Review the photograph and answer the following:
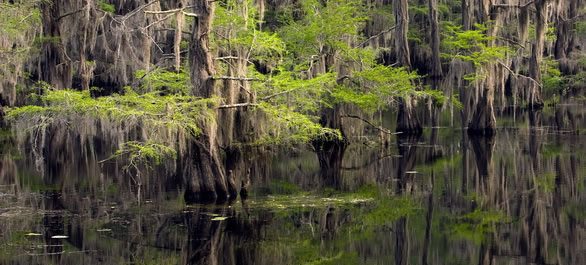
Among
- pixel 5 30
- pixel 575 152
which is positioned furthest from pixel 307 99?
pixel 5 30

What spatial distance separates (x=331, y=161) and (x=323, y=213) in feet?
25.6

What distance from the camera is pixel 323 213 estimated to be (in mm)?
14438

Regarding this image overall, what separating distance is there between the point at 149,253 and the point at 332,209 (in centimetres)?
423

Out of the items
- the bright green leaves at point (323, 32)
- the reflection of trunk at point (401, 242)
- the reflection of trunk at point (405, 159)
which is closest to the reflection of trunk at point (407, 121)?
the reflection of trunk at point (405, 159)

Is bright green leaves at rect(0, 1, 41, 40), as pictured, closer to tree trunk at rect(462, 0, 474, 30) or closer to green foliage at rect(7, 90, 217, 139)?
green foliage at rect(7, 90, 217, 139)

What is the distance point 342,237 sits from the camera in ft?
41.2

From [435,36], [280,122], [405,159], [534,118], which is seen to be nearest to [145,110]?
[280,122]

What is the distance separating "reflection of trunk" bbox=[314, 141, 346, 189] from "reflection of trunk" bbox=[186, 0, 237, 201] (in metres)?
3.04

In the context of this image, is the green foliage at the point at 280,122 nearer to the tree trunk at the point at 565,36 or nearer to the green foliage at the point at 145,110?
the green foliage at the point at 145,110

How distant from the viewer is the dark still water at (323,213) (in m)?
11.5

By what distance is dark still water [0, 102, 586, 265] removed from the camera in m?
11.5

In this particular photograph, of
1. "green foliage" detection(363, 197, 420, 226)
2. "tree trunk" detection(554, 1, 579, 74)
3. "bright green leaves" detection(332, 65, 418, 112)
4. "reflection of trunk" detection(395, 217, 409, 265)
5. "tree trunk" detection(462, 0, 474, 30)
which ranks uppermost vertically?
"tree trunk" detection(554, 1, 579, 74)

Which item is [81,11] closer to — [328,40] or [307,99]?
[328,40]

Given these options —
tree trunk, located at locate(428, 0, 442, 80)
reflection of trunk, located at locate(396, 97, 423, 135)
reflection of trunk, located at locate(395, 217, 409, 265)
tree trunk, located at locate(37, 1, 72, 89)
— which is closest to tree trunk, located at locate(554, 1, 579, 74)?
tree trunk, located at locate(428, 0, 442, 80)
